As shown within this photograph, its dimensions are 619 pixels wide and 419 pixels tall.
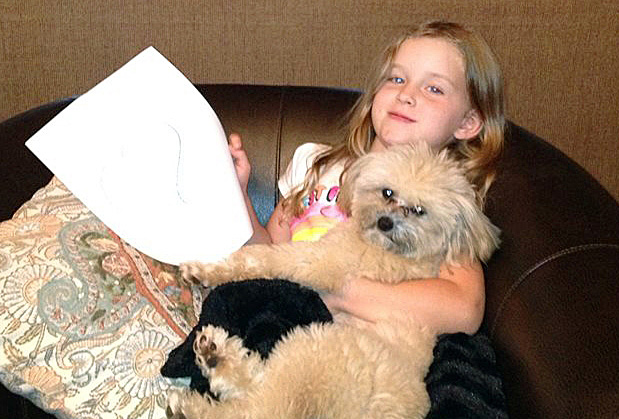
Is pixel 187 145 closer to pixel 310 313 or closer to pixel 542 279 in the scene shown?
pixel 310 313

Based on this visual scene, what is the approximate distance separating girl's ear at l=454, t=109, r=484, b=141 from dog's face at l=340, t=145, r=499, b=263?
32 centimetres

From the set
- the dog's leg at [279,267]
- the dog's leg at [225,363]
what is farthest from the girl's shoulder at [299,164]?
the dog's leg at [225,363]

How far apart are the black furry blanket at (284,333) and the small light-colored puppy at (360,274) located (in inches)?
1.3

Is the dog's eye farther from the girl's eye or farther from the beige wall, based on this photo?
the beige wall

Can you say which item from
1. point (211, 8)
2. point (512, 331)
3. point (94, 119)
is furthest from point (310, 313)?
point (211, 8)

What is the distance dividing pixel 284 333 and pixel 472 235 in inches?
17.8

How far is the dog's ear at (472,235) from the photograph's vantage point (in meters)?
1.35

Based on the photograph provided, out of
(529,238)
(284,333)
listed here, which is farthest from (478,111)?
(284,333)

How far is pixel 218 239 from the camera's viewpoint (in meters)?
1.48

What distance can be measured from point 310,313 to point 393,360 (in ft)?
0.69

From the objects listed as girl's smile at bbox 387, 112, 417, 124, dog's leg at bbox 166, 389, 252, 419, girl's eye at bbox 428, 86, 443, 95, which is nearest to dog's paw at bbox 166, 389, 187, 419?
dog's leg at bbox 166, 389, 252, 419

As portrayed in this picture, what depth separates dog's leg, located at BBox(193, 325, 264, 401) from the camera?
45.6 inches

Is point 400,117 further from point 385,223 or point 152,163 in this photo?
point 152,163

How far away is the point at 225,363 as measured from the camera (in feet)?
3.84
